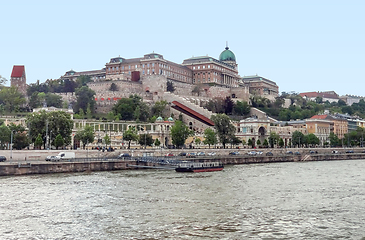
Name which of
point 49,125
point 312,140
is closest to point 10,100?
point 49,125

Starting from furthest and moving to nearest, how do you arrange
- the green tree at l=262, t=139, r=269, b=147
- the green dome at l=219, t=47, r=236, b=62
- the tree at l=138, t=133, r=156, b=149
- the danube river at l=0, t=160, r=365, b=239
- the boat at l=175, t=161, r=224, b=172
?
the green dome at l=219, t=47, r=236, b=62
the green tree at l=262, t=139, r=269, b=147
the tree at l=138, t=133, r=156, b=149
the boat at l=175, t=161, r=224, b=172
the danube river at l=0, t=160, r=365, b=239

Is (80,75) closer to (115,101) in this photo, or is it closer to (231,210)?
(115,101)

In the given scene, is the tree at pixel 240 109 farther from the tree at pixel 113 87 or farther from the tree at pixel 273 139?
the tree at pixel 113 87

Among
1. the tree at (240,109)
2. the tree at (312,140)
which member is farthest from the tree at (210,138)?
the tree at (240,109)

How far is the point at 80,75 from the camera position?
150 metres

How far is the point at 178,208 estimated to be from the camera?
35.8 metres

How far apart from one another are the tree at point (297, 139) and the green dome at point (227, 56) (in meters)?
69.7

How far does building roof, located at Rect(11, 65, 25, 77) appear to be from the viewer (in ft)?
444

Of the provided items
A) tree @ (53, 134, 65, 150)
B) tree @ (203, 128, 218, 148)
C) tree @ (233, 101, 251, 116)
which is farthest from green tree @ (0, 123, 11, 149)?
tree @ (233, 101, 251, 116)

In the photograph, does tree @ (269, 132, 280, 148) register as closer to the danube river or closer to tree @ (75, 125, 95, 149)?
tree @ (75, 125, 95, 149)

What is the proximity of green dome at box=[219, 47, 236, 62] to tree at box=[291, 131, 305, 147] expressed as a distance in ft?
229

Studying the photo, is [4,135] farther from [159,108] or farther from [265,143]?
[265,143]

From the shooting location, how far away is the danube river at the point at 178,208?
2886cm

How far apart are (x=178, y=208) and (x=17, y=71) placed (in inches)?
4415
